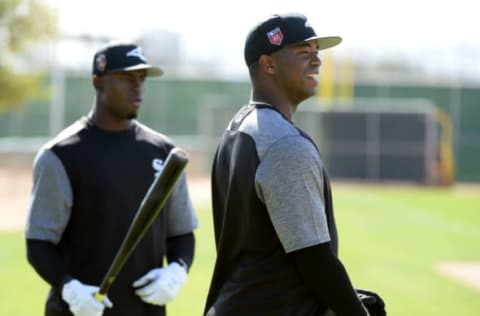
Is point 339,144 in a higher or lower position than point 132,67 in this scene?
lower

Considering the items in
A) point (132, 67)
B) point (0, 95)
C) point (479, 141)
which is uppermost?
point (132, 67)

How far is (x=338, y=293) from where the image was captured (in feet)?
10.6

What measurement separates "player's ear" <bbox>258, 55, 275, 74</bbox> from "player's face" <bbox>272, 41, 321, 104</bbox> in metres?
0.02

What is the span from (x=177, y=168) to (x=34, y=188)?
4.07 ft

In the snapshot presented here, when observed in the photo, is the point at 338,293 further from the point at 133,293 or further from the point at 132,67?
A: the point at 132,67

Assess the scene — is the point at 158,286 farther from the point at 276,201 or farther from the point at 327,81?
the point at 327,81

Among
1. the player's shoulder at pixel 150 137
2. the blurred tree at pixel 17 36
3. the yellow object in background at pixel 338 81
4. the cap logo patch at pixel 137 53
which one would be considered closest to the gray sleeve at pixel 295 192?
the player's shoulder at pixel 150 137

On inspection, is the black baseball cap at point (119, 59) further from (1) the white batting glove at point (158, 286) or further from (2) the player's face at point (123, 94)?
(1) the white batting glove at point (158, 286)

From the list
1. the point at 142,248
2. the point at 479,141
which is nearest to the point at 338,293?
the point at 142,248

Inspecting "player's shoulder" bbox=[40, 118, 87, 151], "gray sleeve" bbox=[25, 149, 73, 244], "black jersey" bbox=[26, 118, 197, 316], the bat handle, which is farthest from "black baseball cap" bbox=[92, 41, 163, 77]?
the bat handle

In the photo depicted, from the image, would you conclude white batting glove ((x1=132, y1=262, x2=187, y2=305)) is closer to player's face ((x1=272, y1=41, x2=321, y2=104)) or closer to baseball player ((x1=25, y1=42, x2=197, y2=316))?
baseball player ((x1=25, y1=42, x2=197, y2=316))

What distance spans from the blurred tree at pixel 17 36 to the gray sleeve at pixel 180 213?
22.5m

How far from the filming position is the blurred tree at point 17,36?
2656 centimetres

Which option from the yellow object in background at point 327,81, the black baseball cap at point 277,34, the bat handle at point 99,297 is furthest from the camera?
the yellow object in background at point 327,81
